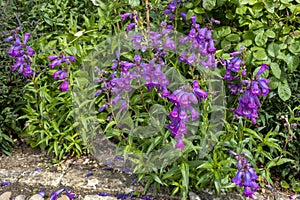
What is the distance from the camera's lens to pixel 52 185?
3893 millimetres

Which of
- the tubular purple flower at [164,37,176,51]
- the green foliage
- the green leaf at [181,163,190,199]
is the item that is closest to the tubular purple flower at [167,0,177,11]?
the tubular purple flower at [164,37,176,51]

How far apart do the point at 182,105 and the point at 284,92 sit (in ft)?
4.08

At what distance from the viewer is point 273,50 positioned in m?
3.72

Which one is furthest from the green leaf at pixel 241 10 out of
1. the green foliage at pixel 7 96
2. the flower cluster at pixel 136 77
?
the green foliage at pixel 7 96

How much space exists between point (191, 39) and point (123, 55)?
3.02 ft

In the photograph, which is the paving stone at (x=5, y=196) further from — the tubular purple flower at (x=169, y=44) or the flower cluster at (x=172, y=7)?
the flower cluster at (x=172, y=7)

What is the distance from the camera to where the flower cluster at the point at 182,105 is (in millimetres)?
2871

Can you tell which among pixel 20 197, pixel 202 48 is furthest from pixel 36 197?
pixel 202 48

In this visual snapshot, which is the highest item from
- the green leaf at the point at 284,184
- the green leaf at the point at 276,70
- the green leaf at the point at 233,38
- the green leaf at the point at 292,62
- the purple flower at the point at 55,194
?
the green leaf at the point at 233,38

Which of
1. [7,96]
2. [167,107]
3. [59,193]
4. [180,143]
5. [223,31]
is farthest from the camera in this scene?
[7,96]

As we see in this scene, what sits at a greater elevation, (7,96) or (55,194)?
(7,96)

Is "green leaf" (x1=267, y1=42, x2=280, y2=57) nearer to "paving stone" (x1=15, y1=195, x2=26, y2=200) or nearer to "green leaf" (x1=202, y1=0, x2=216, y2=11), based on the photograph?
"green leaf" (x1=202, y1=0, x2=216, y2=11)

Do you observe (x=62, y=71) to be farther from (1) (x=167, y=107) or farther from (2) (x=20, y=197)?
(2) (x=20, y=197)

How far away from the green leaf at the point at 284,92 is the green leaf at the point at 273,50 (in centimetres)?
27
